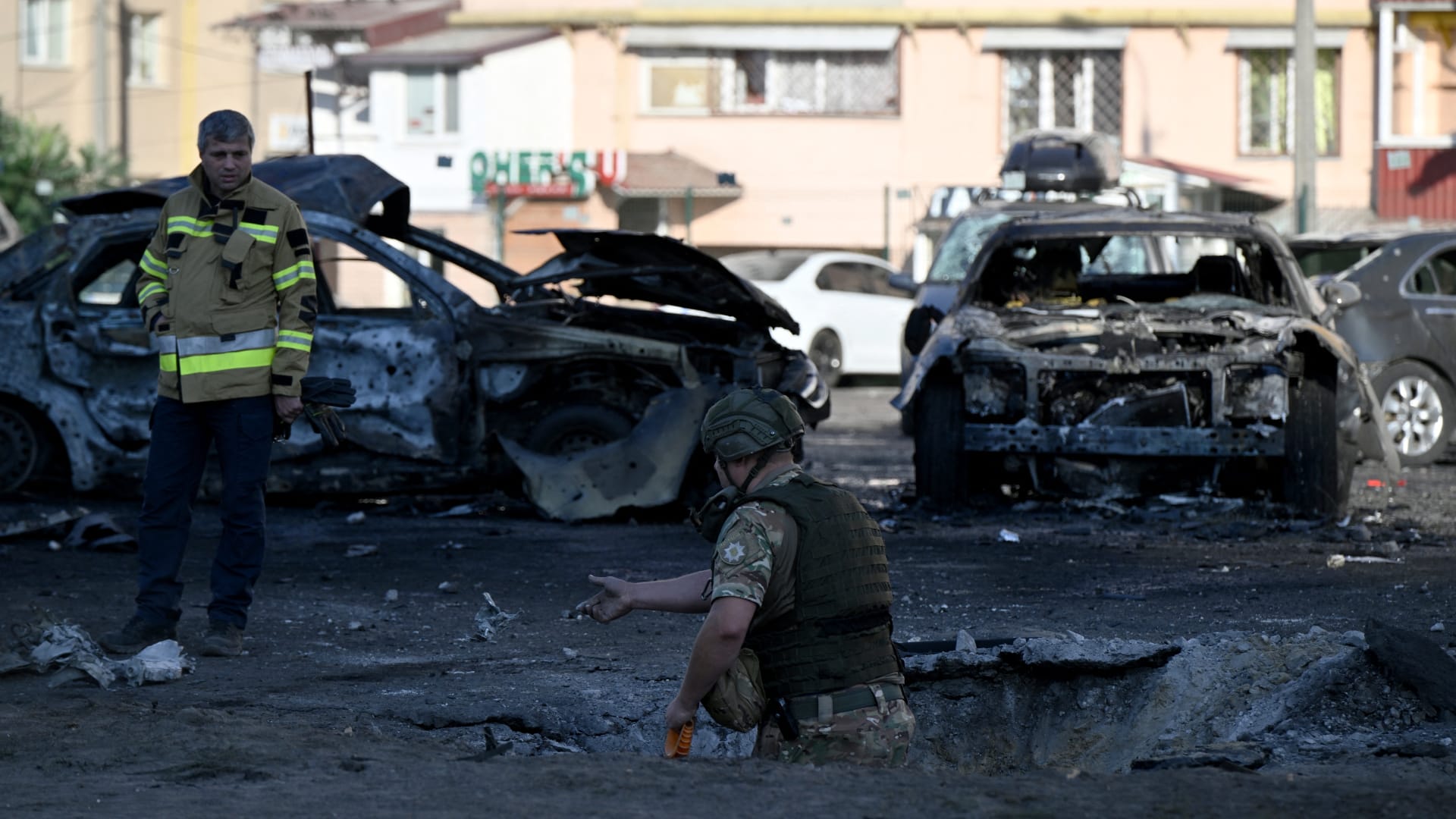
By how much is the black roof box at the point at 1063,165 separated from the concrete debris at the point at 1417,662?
1043 cm

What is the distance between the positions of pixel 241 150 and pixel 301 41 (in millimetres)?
27588

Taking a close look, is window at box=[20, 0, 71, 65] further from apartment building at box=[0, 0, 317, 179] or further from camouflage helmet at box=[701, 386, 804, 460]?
camouflage helmet at box=[701, 386, 804, 460]

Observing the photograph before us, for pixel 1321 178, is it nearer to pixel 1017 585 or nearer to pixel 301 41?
pixel 301 41

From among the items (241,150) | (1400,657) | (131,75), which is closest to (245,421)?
(241,150)

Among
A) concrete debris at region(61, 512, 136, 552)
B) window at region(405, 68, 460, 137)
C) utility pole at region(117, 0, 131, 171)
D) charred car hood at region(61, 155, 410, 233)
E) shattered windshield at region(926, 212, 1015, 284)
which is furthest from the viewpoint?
utility pole at region(117, 0, 131, 171)

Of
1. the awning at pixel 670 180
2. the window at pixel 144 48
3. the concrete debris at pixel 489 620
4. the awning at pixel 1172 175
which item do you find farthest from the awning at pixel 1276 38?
the concrete debris at pixel 489 620

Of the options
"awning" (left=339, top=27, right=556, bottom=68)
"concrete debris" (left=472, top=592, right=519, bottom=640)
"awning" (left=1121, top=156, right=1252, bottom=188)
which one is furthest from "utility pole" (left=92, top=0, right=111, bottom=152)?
"concrete debris" (left=472, top=592, right=519, bottom=640)

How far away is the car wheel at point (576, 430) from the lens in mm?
9812

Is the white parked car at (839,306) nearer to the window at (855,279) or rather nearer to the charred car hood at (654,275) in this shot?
the window at (855,279)

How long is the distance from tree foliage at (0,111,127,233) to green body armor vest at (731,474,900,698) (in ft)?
97.7

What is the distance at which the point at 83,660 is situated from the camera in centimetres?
585

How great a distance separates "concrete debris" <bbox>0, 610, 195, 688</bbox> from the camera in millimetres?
5766

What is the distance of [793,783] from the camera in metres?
4.06

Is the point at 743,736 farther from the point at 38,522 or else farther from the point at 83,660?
the point at 38,522
